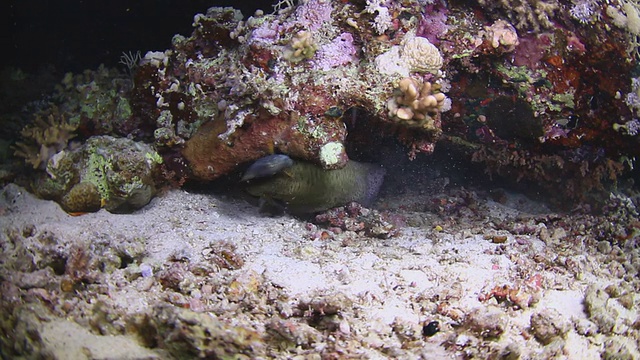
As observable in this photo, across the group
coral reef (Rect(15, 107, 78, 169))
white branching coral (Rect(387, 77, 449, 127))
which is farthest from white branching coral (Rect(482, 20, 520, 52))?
coral reef (Rect(15, 107, 78, 169))

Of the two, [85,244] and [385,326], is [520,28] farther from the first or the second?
[85,244]

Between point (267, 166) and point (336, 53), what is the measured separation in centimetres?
146

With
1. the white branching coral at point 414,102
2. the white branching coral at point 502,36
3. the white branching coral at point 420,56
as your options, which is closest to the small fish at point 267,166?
the white branching coral at point 414,102

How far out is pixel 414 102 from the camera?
389 cm

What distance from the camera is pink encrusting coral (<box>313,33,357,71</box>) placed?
412cm

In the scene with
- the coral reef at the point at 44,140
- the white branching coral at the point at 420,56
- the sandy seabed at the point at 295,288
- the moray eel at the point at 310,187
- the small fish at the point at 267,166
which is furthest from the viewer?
the coral reef at the point at 44,140

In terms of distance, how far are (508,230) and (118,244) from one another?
4.13 metres

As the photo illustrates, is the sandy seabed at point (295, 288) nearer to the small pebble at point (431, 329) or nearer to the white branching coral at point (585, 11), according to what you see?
the small pebble at point (431, 329)

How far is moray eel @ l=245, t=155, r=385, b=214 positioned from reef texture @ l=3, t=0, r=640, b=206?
1.00 ft

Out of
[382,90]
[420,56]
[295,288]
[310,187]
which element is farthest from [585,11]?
[295,288]

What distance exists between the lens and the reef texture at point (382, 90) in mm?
4031

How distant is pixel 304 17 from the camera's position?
Answer: 4.22m

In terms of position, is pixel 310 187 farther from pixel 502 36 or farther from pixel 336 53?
pixel 502 36

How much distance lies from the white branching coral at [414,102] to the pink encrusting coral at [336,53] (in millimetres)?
685
